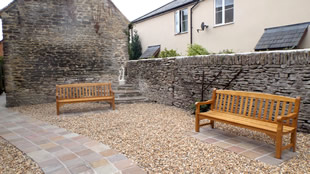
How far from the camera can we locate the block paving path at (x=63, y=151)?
10.1 feet

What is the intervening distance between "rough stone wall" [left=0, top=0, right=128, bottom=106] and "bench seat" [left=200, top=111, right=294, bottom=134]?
690 centimetres

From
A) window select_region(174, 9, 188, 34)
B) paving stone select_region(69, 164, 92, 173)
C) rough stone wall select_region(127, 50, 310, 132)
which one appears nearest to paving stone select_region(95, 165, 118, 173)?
paving stone select_region(69, 164, 92, 173)

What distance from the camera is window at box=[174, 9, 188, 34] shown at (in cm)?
1322

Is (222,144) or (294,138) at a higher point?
(294,138)

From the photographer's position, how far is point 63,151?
370 centimetres

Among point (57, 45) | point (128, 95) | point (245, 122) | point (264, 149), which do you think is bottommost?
point (264, 149)

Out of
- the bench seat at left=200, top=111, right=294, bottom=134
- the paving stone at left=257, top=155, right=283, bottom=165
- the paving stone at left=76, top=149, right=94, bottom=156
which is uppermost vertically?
the bench seat at left=200, top=111, right=294, bottom=134

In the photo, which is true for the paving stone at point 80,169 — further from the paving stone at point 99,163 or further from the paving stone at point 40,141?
the paving stone at point 40,141

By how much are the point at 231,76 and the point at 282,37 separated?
425cm

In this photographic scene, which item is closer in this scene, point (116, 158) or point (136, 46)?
point (116, 158)

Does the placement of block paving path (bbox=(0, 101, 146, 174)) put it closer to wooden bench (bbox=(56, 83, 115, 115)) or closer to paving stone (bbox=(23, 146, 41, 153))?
paving stone (bbox=(23, 146, 41, 153))

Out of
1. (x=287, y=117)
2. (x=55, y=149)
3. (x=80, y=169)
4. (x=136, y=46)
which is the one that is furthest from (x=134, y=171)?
(x=136, y=46)

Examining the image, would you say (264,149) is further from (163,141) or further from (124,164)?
(124,164)

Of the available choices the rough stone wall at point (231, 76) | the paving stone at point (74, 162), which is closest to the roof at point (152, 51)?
the rough stone wall at point (231, 76)
